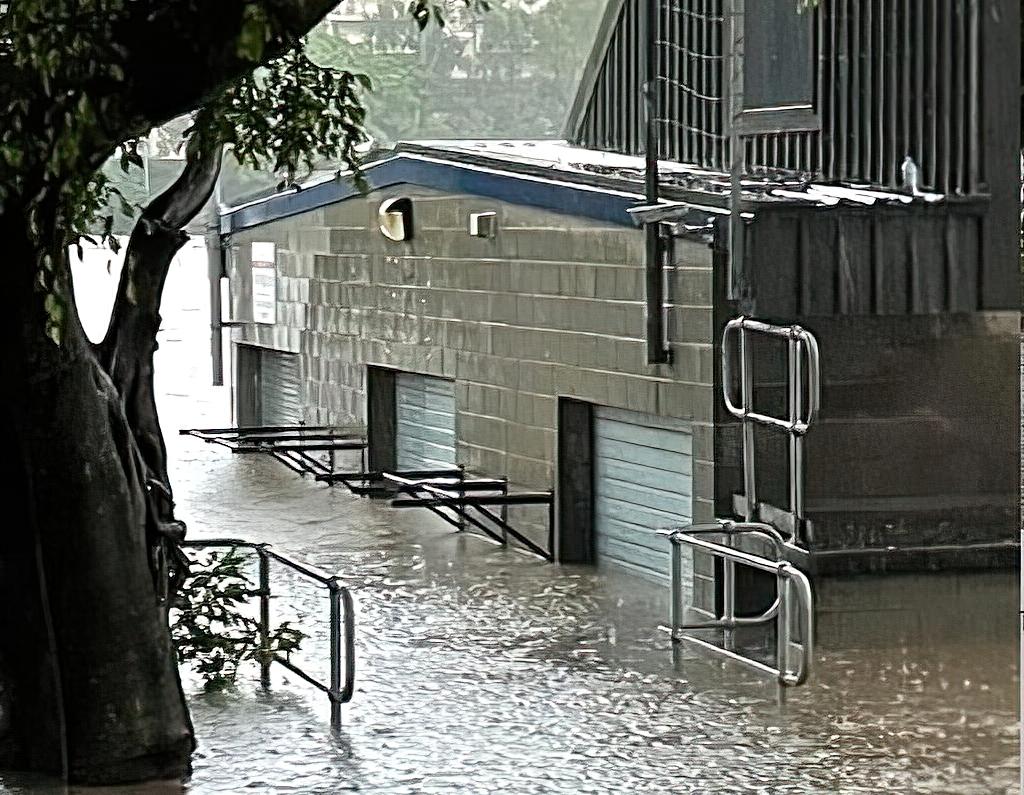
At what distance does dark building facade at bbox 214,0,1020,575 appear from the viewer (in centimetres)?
570

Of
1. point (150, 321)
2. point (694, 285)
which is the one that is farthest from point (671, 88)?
point (150, 321)

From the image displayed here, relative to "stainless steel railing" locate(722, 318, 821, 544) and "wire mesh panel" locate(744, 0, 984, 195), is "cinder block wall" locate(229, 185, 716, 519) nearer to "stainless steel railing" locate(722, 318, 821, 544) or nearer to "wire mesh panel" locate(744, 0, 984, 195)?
"stainless steel railing" locate(722, 318, 821, 544)

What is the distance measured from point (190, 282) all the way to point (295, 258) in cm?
45

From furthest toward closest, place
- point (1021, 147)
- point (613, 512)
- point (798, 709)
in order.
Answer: point (613, 512) → point (798, 709) → point (1021, 147)

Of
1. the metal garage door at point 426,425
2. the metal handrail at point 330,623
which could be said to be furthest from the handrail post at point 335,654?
the metal garage door at point 426,425

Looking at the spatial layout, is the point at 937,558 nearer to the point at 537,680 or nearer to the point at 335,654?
the point at 537,680

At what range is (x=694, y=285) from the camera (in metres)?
6.22

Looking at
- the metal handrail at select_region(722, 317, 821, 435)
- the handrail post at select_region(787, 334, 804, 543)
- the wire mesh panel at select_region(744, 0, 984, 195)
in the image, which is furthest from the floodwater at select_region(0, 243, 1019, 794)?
the wire mesh panel at select_region(744, 0, 984, 195)

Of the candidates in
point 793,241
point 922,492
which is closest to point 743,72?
point 793,241

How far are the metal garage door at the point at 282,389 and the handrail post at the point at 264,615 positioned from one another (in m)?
0.45

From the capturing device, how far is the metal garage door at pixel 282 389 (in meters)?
6.46

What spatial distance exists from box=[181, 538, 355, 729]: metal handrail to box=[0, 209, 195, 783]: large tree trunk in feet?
1.54

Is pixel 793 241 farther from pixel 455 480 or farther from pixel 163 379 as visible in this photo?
pixel 163 379

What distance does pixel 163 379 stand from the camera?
6.15 meters
